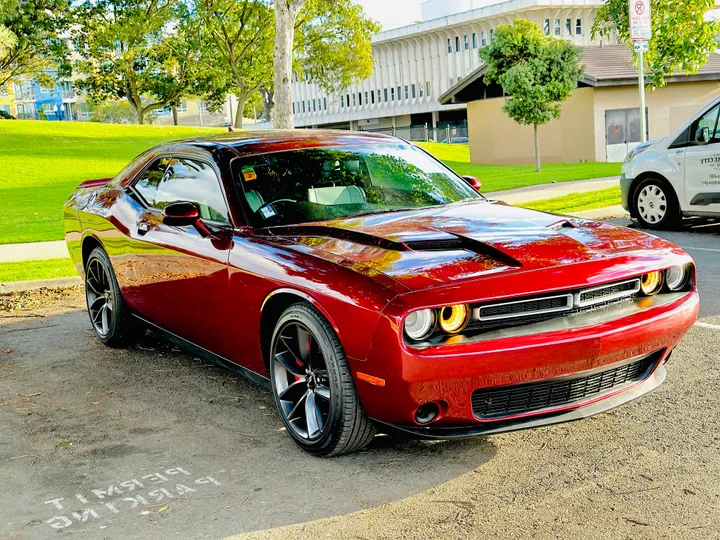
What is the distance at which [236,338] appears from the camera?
483cm

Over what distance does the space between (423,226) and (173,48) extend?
4318 cm

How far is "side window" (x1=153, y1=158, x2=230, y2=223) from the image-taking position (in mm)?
5137

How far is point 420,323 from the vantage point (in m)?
3.70

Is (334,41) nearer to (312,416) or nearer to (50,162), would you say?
(50,162)

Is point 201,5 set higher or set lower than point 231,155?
higher

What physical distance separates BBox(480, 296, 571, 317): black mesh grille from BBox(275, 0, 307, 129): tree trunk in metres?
14.8

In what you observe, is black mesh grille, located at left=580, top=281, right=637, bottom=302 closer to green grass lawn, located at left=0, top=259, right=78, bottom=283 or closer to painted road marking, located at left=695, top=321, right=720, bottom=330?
painted road marking, located at left=695, top=321, right=720, bottom=330

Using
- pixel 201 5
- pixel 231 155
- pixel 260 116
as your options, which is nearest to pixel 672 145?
pixel 231 155

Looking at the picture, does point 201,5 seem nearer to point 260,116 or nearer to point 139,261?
point 139,261

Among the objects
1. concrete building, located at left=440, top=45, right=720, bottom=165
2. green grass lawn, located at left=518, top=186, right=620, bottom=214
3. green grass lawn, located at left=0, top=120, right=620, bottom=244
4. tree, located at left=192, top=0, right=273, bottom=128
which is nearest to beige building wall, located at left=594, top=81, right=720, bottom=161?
concrete building, located at left=440, top=45, right=720, bottom=165

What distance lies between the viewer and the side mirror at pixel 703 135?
10438 millimetres

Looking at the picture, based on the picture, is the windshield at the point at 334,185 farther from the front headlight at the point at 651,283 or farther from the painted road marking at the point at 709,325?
the painted road marking at the point at 709,325

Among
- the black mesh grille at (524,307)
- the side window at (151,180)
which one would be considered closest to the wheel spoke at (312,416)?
the black mesh grille at (524,307)

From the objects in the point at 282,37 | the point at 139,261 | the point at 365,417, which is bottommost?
the point at 365,417
